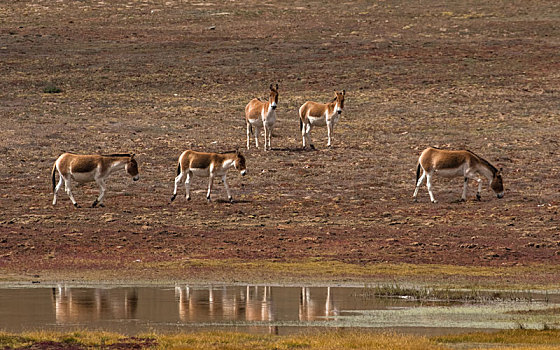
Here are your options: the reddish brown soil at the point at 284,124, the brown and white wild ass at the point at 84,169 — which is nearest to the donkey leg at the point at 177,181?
the reddish brown soil at the point at 284,124

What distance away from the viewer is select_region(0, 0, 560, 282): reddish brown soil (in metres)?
24.1

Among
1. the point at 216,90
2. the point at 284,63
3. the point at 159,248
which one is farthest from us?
the point at 284,63

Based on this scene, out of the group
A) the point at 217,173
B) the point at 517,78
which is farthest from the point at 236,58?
the point at 217,173

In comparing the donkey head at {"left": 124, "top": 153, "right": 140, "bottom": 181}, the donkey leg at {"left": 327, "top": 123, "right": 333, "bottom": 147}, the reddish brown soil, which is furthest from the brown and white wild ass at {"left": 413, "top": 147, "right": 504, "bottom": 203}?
the donkey leg at {"left": 327, "top": 123, "right": 333, "bottom": 147}

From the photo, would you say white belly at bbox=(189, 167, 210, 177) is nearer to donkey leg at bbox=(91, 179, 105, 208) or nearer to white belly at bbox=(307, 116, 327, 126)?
donkey leg at bbox=(91, 179, 105, 208)

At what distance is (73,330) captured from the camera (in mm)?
15383

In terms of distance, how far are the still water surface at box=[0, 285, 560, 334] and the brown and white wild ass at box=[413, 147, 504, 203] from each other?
27.7ft

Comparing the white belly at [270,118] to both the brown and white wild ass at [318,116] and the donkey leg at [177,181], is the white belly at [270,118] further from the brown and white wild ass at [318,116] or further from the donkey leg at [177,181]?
the donkey leg at [177,181]

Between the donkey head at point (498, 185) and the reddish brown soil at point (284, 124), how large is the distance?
366 millimetres

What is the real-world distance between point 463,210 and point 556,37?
109ft

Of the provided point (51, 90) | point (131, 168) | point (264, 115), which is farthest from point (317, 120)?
point (51, 90)

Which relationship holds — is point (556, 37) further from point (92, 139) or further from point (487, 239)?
point (487, 239)

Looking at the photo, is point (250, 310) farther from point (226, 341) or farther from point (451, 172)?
point (451, 172)

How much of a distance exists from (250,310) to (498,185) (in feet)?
39.8
